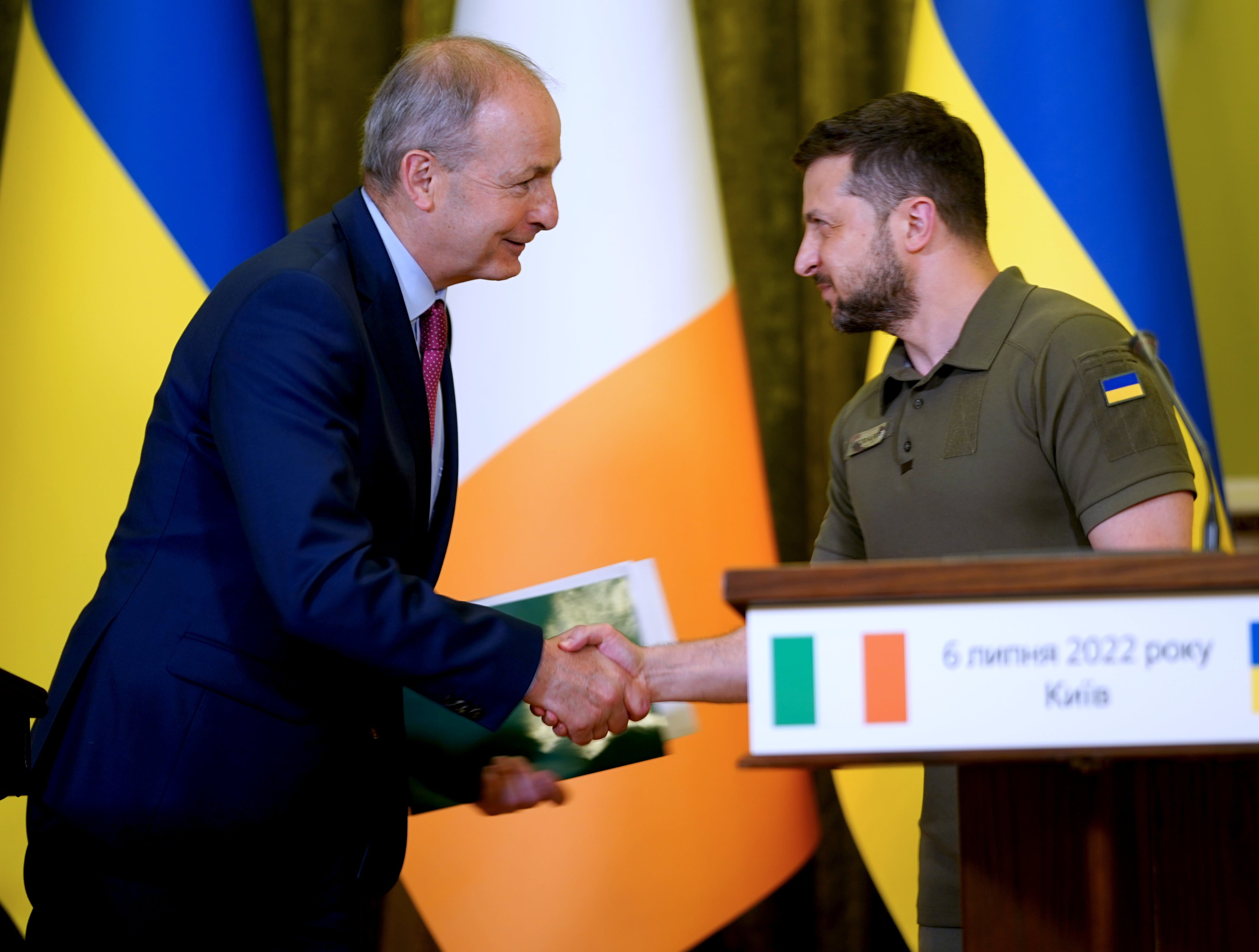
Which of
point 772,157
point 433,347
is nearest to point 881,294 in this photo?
point 433,347

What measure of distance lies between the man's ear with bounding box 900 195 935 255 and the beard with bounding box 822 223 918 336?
0.09 ft

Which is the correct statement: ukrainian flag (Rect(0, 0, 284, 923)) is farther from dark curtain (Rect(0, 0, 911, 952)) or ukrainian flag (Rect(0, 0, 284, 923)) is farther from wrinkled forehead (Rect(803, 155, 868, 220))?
wrinkled forehead (Rect(803, 155, 868, 220))

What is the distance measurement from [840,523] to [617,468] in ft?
1.23

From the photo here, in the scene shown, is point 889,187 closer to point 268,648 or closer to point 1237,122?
point 268,648

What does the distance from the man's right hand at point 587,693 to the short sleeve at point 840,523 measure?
0.47m

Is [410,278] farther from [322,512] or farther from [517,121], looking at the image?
[322,512]

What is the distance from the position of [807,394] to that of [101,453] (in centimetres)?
163

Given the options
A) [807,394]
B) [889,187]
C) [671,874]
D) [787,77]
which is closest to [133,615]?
[671,874]

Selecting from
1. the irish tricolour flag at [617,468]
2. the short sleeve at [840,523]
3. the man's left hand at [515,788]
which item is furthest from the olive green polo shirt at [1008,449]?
the man's left hand at [515,788]

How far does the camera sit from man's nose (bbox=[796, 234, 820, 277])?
1.79 meters

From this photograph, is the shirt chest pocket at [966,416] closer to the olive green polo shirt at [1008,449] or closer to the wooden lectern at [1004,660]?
the olive green polo shirt at [1008,449]

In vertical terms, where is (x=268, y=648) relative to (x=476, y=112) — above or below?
below

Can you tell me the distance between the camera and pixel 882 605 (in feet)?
2.55

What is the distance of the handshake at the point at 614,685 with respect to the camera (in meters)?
1.42
